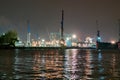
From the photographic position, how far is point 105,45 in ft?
576

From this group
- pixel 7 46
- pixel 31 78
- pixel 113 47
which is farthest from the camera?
pixel 7 46

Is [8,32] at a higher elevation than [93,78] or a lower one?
higher

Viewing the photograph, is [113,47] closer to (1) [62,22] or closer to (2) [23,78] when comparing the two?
(1) [62,22]

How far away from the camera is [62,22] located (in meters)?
194

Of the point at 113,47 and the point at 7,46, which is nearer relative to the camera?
the point at 113,47

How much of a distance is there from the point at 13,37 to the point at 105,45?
52461mm

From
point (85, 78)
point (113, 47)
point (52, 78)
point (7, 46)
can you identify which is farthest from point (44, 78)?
point (7, 46)

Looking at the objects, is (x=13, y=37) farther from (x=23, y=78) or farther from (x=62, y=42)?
(x=23, y=78)

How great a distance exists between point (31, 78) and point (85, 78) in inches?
130

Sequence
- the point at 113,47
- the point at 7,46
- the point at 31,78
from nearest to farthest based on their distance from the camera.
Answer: the point at 31,78
the point at 113,47
the point at 7,46

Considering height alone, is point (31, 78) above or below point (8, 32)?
below

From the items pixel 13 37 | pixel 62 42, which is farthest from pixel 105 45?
pixel 13 37

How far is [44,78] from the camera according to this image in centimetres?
2045

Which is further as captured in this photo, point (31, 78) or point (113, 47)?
point (113, 47)
